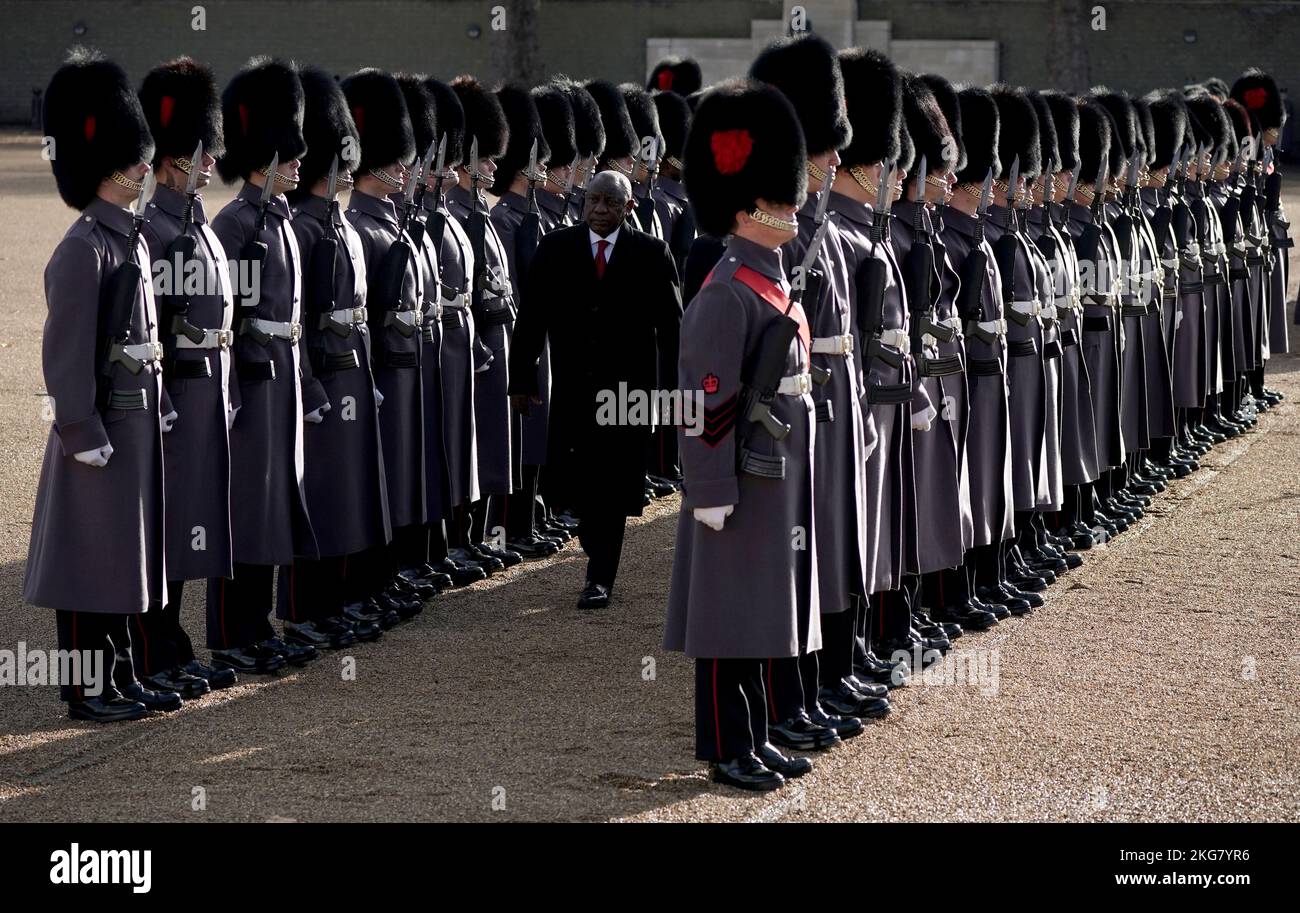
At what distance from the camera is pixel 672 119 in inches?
432

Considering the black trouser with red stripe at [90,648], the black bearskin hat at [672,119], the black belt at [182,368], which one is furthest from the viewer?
the black bearskin hat at [672,119]

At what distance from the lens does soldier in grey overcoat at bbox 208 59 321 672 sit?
632 centimetres

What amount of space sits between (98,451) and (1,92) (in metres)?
29.6

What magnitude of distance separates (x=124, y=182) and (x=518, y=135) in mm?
3298

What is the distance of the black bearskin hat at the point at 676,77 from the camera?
43.7ft

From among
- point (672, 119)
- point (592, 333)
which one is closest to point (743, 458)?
point (592, 333)

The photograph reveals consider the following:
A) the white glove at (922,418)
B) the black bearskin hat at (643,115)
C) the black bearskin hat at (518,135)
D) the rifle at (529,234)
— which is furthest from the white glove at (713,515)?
the black bearskin hat at (643,115)

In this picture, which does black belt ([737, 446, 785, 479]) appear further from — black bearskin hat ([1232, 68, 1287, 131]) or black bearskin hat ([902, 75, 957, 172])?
black bearskin hat ([1232, 68, 1287, 131])

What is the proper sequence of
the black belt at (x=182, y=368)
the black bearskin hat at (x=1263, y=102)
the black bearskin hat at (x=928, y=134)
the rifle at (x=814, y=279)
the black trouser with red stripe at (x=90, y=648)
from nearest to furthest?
the rifle at (x=814, y=279) → the black trouser with red stripe at (x=90, y=648) → the black belt at (x=182, y=368) → the black bearskin hat at (x=928, y=134) → the black bearskin hat at (x=1263, y=102)

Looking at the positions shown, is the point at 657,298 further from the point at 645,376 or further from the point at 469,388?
the point at 469,388

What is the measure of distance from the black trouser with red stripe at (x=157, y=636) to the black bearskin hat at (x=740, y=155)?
6.89 ft

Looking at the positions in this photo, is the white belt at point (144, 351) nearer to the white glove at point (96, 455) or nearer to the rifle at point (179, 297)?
the rifle at point (179, 297)

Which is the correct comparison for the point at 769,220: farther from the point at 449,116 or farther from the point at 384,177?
the point at 449,116

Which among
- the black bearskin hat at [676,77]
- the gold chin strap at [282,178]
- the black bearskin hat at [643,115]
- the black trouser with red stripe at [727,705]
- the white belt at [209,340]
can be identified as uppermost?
the black bearskin hat at [676,77]
